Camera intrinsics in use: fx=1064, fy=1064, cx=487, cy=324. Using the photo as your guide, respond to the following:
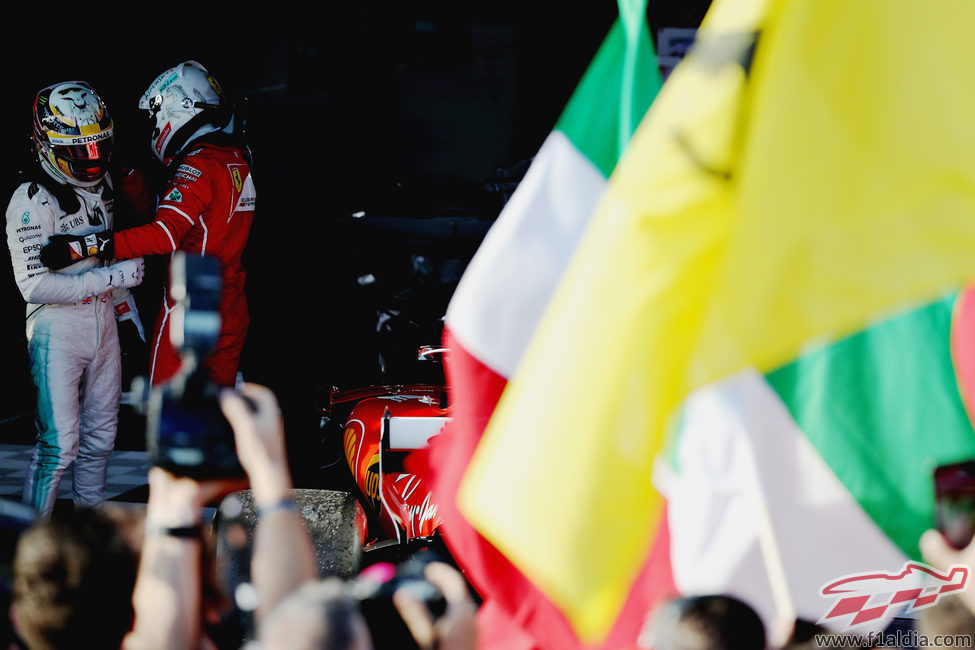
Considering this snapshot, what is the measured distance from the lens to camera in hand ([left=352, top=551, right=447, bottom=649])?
1799 mm

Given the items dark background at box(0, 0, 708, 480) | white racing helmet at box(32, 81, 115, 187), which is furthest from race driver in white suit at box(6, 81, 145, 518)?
dark background at box(0, 0, 708, 480)

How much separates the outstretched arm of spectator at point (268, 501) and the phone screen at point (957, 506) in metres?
1.15

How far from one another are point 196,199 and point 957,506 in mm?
3607

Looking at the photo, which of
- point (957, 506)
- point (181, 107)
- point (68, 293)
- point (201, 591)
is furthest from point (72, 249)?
point (957, 506)

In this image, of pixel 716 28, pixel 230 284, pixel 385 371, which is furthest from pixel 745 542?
pixel 230 284

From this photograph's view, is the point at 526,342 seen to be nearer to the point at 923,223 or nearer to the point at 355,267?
the point at 923,223

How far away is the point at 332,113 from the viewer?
730cm

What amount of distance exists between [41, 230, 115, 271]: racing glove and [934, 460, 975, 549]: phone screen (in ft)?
11.5

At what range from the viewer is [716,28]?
2.04 metres

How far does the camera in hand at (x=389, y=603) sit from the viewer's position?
1.80 meters

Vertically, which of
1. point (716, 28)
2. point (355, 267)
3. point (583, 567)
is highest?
point (716, 28)

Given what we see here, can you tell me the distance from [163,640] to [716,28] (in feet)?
4.88
